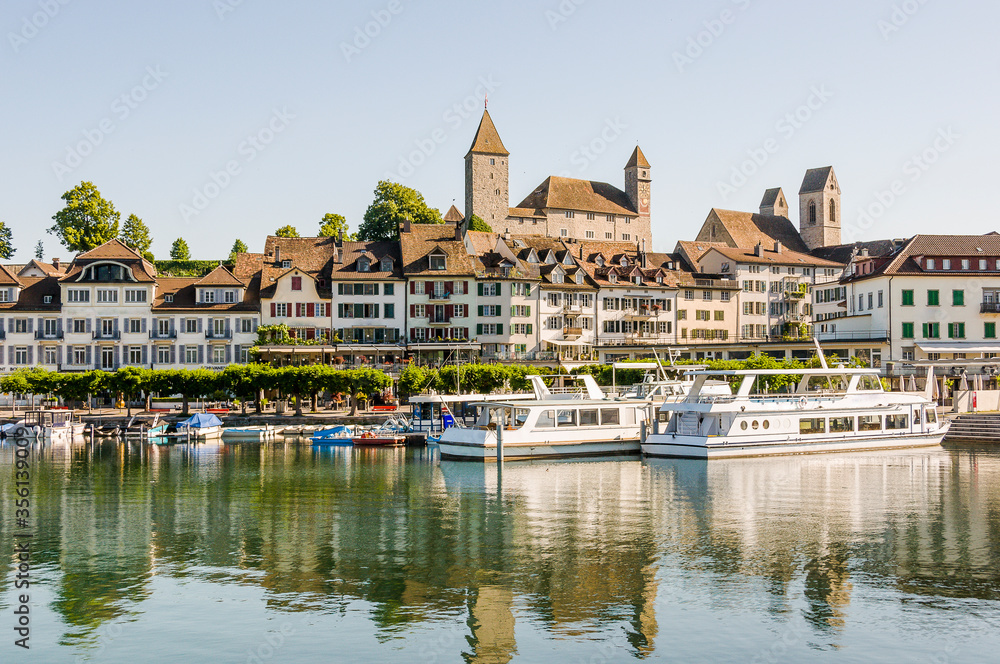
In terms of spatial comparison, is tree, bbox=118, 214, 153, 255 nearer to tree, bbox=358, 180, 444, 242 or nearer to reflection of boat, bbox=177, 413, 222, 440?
tree, bbox=358, 180, 444, 242

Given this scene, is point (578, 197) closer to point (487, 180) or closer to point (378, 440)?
point (487, 180)

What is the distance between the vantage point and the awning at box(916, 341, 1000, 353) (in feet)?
285

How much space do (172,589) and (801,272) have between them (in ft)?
361

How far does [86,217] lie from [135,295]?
22.0 m

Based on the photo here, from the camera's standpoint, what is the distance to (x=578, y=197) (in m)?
152

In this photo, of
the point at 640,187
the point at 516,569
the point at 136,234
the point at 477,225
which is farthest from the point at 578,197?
the point at 516,569

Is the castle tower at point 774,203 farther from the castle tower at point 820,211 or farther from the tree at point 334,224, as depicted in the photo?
the tree at point 334,224

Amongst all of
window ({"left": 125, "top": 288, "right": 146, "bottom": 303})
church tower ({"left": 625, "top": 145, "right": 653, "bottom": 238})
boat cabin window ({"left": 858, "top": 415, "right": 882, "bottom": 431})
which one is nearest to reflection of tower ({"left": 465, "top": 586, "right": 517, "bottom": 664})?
boat cabin window ({"left": 858, "top": 415, "right": 882, "bottom": 431})

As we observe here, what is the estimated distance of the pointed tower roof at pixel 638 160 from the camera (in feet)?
518

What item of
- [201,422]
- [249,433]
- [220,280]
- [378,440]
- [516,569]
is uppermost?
[220,280]

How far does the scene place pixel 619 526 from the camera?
1481 inches

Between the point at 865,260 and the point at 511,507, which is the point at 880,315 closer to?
the point at 865,260

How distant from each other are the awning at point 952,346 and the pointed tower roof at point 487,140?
74205mm

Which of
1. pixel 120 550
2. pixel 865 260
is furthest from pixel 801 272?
pixel 120 550
